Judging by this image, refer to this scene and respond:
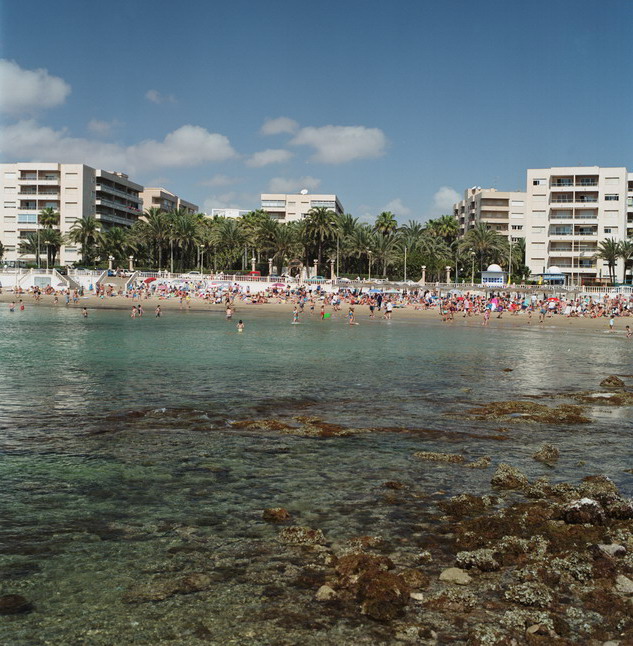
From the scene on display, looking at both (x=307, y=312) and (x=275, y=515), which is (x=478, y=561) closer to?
(x=275, y=515)

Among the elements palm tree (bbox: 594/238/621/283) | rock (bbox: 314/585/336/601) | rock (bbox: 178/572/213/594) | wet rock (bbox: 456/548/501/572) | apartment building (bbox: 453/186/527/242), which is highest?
apartment building (bbox: 453/186/527/242)

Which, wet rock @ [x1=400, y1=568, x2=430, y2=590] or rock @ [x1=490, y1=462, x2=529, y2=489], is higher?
rock @ [x1=490, y1=462, x2=529, y2=489]

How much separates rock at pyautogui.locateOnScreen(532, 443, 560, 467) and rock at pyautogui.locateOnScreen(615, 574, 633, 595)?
14.1ft

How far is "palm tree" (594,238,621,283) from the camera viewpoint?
8188 centimetres

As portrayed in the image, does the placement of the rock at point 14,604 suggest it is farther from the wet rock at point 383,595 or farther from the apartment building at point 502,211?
the apartment building at point 502,211

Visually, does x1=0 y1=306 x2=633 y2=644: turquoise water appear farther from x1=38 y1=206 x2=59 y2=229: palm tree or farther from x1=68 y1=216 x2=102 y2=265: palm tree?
x1=38 y1=206 x2=59 y2=229: palm tree

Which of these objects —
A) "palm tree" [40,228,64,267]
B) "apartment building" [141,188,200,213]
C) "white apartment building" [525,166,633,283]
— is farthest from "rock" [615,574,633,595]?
"apartment building" [141,188,200,213]

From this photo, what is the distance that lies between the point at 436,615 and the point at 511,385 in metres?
14.9

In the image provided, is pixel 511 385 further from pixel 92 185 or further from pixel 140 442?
pixel 92 185

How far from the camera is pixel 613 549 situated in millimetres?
6637

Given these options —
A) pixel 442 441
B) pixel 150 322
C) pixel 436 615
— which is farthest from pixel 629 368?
pixel 150 322

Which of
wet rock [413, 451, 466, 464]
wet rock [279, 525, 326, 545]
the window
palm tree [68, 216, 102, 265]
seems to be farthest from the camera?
the window

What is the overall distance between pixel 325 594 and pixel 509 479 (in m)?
4.25

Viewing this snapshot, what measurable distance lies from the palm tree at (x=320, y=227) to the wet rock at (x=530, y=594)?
8346 centimetres
